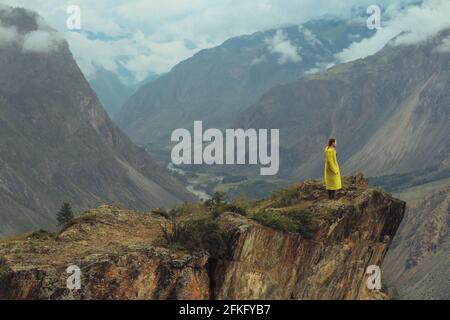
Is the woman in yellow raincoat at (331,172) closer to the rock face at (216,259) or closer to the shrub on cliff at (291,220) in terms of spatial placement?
the rock face at (216,259)

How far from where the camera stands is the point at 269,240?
31.7 m

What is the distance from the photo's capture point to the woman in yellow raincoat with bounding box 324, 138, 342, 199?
3522 cm

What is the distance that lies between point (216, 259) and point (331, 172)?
843 centimetres

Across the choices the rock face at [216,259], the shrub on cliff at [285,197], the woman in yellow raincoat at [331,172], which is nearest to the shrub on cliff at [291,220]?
the rock face at [216,259]

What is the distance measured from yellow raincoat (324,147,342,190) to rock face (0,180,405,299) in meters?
0.77

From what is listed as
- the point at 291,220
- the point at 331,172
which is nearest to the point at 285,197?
the point at 331,172

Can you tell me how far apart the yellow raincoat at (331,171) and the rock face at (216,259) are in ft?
2.52

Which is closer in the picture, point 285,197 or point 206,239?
point 206,239

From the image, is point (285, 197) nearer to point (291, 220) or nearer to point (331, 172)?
point (331, 172)

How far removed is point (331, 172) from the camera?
35469 millimetres

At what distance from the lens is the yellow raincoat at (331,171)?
1385 inches

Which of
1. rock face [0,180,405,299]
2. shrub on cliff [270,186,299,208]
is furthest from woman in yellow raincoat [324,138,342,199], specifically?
shrub on cliff [270,186,299,208]
